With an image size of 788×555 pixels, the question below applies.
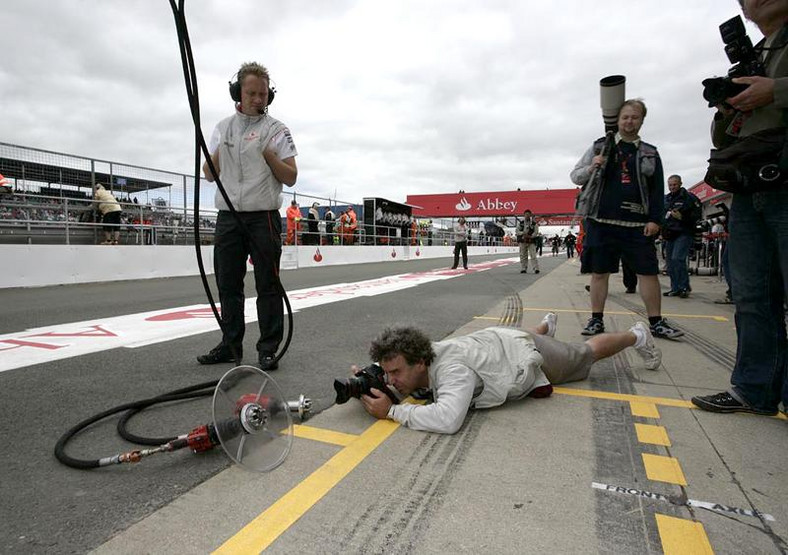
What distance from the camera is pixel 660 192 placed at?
389 cm

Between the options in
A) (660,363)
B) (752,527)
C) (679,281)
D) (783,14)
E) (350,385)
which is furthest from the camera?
(679,281)

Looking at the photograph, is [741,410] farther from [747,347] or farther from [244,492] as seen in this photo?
[244,492]

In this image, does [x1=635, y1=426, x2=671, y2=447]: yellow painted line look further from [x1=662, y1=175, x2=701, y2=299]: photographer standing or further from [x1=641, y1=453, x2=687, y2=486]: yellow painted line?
[x1=662, y1=175, x2=701, y2=299]: photographer standing

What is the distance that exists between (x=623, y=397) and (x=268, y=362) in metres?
2.16

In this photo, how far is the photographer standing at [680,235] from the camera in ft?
24.0

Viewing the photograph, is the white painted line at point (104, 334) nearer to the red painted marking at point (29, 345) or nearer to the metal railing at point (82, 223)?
the red painted marking at point (29, 345)

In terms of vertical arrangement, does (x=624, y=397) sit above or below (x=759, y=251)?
below

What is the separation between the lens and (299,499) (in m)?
1.54

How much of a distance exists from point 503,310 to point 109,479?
4750mm

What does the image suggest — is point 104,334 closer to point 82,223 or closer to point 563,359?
point 563,359

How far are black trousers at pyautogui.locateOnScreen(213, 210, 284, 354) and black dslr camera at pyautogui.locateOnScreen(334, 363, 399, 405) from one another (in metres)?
1.05

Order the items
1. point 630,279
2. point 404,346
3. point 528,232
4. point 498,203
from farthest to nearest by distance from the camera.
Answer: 1. point 498,203
2. point 528,232
3. point 630,279
4. point 404,346

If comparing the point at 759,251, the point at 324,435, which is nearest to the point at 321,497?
the point at 324,435

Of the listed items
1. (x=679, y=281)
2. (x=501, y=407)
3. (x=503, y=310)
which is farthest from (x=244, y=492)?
(x=679, y=281)
